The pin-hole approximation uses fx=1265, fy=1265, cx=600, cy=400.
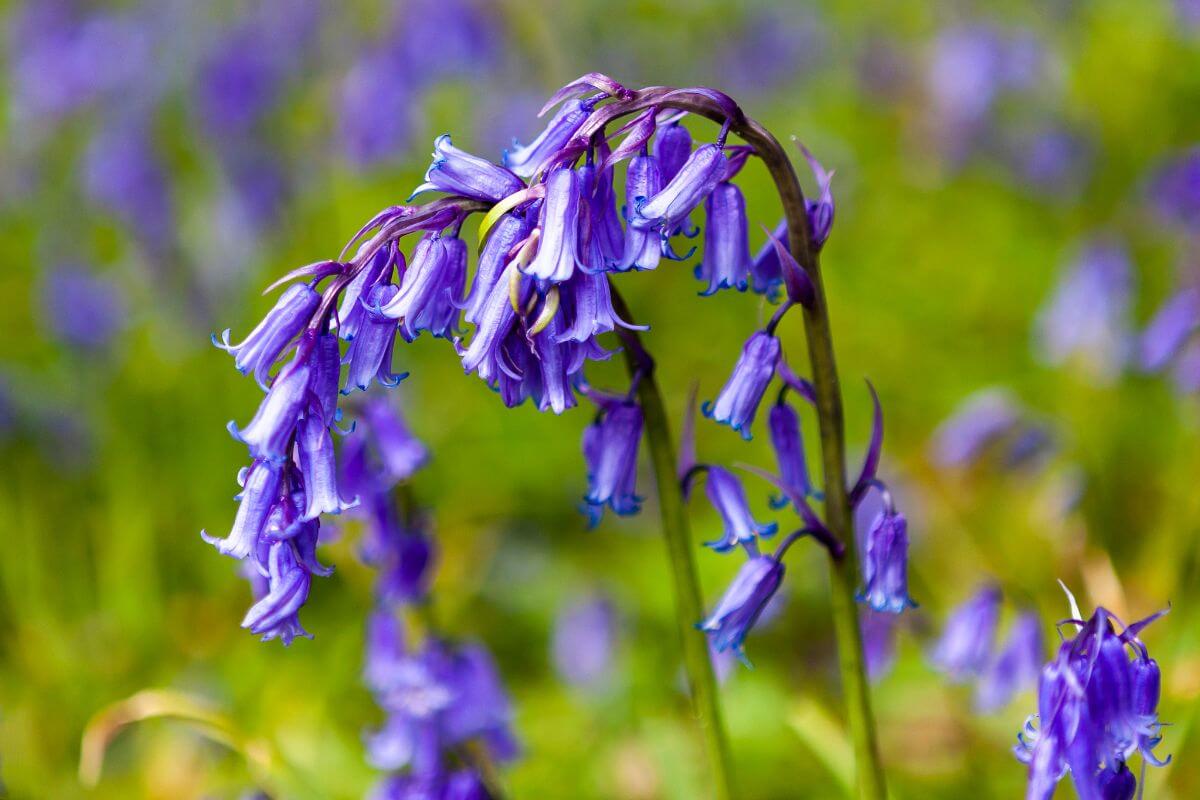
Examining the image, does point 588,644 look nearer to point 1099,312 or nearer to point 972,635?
point 972,635

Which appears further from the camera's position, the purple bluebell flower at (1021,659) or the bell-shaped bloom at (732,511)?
the purple bluebell flower at (1021,659)

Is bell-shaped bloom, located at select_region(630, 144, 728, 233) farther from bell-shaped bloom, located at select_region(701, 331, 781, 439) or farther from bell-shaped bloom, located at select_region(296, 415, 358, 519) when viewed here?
bell-shaped bloom, located at select_region(296, 415, 358, 519)

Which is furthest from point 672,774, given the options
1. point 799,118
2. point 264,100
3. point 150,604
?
point 799,118

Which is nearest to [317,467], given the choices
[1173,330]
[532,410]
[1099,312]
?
[1173,330]

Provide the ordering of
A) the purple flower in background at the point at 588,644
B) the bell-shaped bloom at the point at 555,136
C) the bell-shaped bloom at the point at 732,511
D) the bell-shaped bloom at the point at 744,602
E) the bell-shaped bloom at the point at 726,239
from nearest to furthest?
the bell-shaped bloom at the point at 555,136 < the bell-shaped bloom at the point at 726,239 < the bell-shaped bloom at the point at 744,602 < the bell-shaped bloom at the point at 732,511 < the purple flower in background at the point at 588,644

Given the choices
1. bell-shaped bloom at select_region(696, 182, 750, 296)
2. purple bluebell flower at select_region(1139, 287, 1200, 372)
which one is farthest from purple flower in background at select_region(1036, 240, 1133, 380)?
bell-shaped bloom at select_region(696, 182, 750, 296)

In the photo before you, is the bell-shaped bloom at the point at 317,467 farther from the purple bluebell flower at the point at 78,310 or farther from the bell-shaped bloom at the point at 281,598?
the purple bluebell flower at the point at 78,310

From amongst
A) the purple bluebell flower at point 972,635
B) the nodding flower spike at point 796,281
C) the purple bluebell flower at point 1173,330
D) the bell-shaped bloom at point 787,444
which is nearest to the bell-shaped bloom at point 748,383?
the nodding flower spike at point 796,281
